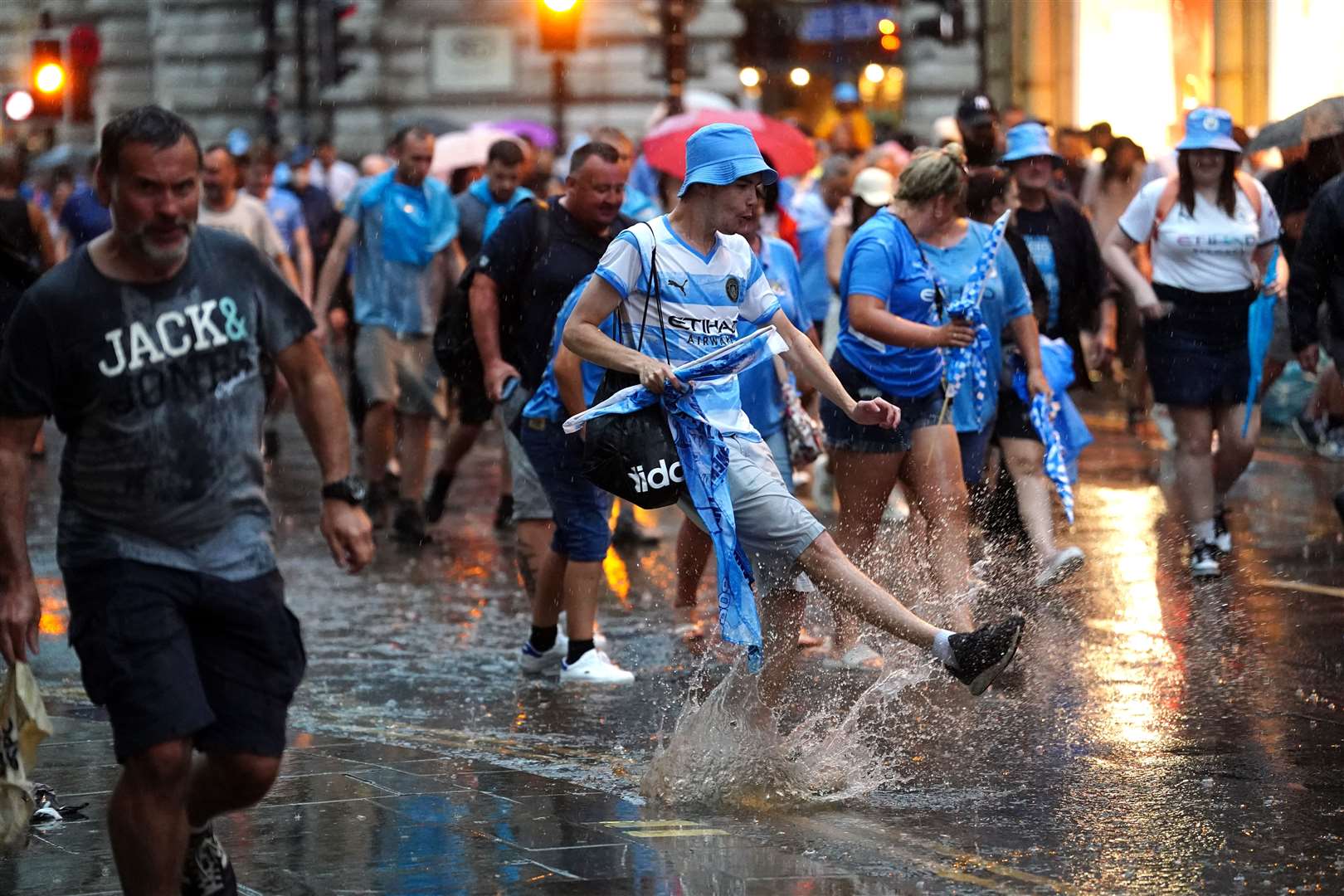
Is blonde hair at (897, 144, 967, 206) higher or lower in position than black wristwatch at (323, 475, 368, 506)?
higher

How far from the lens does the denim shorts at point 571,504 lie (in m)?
7.80

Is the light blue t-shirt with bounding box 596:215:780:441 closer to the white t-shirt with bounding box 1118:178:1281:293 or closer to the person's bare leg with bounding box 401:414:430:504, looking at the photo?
the white t-shirt with bounding box 1118:178:1281:293

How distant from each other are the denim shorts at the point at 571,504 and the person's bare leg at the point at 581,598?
3cm

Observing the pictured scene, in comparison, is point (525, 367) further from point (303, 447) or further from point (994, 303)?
point (303, 447)

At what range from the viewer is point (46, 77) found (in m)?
19.9

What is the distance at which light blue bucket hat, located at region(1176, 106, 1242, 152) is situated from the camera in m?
9.86

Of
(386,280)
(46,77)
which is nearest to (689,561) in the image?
(386,280)

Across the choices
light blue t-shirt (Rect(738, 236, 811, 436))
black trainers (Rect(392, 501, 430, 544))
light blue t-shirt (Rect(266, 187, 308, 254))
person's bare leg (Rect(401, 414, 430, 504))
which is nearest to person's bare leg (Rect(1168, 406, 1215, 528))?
light blue t-shirt (Rect(738, 236, 811, 436))

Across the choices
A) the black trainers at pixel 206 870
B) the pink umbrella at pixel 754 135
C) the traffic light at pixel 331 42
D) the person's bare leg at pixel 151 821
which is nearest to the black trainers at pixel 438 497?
the pink umbrella at pixel 754 135

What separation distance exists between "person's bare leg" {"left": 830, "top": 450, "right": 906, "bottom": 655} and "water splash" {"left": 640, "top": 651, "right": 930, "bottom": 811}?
1.61m

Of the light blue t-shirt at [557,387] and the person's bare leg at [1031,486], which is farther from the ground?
the light blue t-shirt at [557,387]

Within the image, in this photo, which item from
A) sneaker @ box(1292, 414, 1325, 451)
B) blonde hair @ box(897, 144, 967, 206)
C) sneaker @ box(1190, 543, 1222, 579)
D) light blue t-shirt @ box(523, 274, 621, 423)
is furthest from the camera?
sneaker @ box(1292, 414, 1325, 451)

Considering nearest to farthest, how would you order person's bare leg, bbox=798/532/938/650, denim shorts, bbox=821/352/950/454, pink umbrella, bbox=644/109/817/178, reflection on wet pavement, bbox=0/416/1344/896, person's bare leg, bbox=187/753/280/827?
person's bare leg, bbox=187/753/280/827, reflection on wet pavement, bbox=0/416/1344/896, person's bare leg, bbox=798/532/938/650, denim shorts, bbox=821/352/950/454, pink umbrella, bbox=644/109/817/178

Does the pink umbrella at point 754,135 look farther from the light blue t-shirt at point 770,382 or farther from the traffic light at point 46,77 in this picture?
the traffic light at point 46,77
